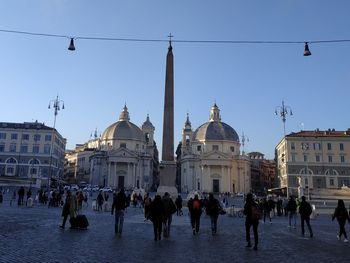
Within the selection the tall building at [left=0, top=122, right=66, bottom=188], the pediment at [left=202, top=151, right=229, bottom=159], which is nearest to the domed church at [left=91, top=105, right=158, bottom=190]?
the tall building at [left=0, top=122, right=66, bottom=188]

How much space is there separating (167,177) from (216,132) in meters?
58.5

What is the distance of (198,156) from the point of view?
8250 centimetres

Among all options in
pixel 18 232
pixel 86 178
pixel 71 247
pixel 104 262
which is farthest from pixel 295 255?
pixel 86 178

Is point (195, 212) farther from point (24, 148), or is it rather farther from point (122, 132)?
point (122, 132)

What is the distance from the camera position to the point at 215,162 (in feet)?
261

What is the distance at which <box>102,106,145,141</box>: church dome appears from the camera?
84806mm

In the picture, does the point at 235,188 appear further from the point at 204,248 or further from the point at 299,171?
the point at 204,248

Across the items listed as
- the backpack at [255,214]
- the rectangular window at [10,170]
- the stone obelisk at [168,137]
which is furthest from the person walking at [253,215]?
the rectangular window at [10,170]

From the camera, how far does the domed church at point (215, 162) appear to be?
79938mm

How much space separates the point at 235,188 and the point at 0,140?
4713cm

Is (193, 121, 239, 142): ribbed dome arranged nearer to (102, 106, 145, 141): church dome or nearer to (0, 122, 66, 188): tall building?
(102, 106, 145, 141): church dome

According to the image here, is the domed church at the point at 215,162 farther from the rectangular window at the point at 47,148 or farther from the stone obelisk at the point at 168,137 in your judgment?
the stone obelisk at the point at 168,137

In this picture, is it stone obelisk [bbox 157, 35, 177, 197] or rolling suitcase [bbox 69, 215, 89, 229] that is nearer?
rolling suitcase [bbox 69, 215, 89, 229]

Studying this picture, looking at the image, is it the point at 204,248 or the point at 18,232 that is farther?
the point at 18,232
